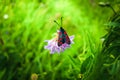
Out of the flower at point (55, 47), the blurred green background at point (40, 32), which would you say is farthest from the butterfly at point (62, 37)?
the blurred green background at point (40, 32)

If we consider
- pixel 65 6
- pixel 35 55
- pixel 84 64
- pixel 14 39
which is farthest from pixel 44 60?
pixel 84 64

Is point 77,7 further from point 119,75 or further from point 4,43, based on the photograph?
point 119,75

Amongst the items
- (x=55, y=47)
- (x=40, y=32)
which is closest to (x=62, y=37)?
(x=55, y=47)

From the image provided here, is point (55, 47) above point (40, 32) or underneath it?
underneath

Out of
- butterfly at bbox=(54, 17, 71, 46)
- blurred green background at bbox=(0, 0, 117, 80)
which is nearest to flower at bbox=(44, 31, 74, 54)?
butterfly at bbox=(54, 17, 71, 46)

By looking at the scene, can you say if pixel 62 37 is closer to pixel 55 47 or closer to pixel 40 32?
pixel 55 47

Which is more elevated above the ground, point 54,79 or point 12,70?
point 12,70

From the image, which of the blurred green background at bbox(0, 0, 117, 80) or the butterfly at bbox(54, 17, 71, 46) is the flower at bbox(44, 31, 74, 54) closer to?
the butterfly at bbox(54, 17, 71, 46)

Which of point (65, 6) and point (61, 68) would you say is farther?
point (65, 6)

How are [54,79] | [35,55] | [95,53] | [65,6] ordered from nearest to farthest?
[95,53] → [54,79] → [35,55] → [65,6]
